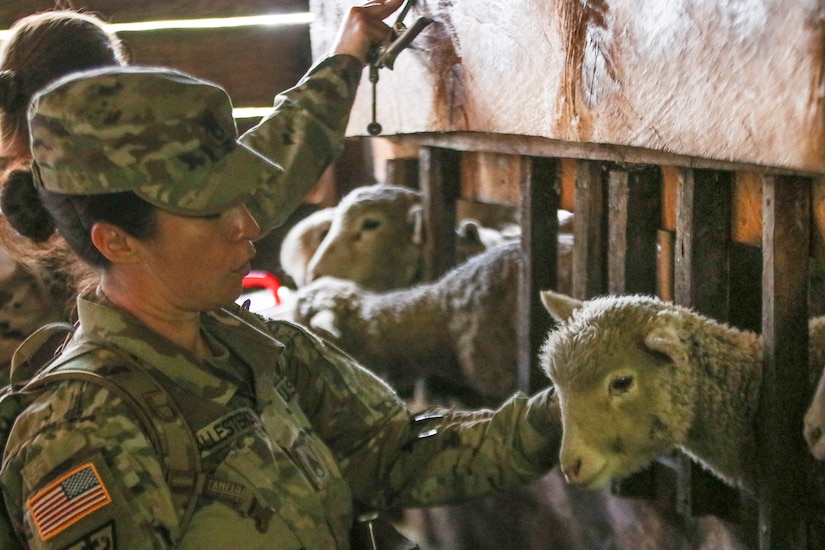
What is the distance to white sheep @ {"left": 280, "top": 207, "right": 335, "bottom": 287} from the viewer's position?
6422 millimetres

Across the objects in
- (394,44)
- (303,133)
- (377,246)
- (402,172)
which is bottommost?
(377,246)

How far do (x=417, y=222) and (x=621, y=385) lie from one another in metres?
3.14

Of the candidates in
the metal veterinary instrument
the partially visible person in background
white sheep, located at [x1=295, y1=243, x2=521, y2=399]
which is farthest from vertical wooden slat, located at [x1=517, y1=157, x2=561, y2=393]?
the partially visible person in background

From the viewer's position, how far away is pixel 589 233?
127 inches

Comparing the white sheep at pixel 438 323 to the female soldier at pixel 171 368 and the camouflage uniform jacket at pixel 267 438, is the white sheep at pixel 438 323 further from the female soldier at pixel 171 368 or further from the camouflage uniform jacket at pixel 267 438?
the female soldier at pixel 171 368

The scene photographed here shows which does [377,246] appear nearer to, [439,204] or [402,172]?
[402,172]

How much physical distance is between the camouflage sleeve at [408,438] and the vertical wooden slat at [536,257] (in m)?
1.24

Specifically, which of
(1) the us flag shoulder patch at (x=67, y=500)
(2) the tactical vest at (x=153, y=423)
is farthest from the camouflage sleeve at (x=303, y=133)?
(1) the us flag shoulder patch at (x=67, y=500)

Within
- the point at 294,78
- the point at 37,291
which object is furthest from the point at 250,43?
the point at 37,291

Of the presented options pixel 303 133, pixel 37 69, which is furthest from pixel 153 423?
pixel 37 69

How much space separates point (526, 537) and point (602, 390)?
170cm

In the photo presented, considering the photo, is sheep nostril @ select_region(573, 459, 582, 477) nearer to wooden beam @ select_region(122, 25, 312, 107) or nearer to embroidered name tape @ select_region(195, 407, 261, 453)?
embroidered name tape @ select_region(195, 407, 261, 453)

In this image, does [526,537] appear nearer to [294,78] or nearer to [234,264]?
[234,264]

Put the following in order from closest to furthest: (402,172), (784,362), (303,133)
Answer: (784,362), (303,133), (402,172)
